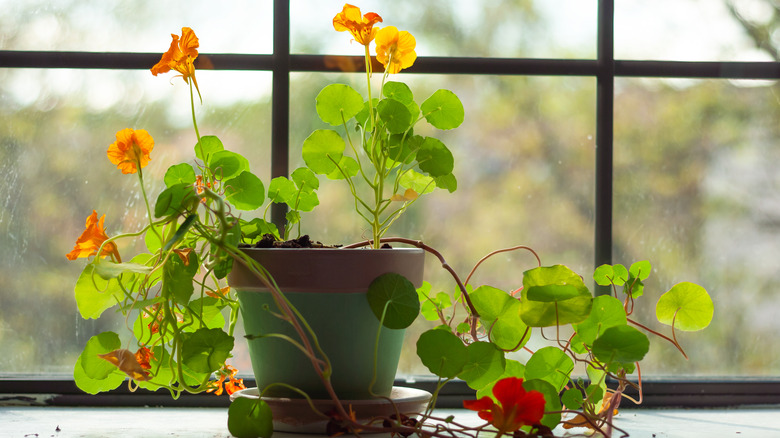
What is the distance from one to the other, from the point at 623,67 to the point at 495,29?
0.86ft

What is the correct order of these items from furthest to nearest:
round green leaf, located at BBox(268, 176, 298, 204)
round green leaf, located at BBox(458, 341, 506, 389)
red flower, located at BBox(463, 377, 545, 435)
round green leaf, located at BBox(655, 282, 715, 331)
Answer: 1. round green leaf, located at BBox(268, 176, 298, 204)
2. round green leaf, located at BBox(655, 282, 715, 331)
3. round green leaf, located at BBox(458, 341, 506, 389)
4. red flower, located at BBox(463, 377, 545, 435)

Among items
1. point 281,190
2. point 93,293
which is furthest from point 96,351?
point 281,190

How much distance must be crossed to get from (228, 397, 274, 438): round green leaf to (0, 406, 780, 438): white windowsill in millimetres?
87

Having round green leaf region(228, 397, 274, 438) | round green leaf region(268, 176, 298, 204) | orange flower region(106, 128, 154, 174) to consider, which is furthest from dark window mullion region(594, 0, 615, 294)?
orange flower region(106, 128, 154, 174)

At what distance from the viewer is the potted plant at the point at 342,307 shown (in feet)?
2.46

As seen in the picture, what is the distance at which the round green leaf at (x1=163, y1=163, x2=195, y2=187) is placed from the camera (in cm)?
89

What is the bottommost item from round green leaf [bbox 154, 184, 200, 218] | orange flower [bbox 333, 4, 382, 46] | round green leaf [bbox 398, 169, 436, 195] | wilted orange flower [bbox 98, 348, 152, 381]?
wilted orange flower [bbox 98, 348, 152, 381]

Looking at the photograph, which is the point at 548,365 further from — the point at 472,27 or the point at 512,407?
the point at 472,27

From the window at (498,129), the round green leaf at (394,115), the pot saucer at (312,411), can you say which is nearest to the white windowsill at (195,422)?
the pot saucer at (312,411)

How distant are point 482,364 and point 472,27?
725 mm

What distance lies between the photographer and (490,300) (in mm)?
830

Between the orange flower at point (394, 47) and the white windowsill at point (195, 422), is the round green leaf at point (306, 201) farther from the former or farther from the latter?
the white windowsill at point (195, 422)

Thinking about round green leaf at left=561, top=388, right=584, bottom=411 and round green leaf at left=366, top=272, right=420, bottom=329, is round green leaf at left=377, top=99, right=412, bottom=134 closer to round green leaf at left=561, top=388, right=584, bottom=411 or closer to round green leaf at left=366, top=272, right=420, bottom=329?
round green leaf at left=366, top=272, right=420, bottom=329

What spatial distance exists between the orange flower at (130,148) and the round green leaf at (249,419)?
361mm
